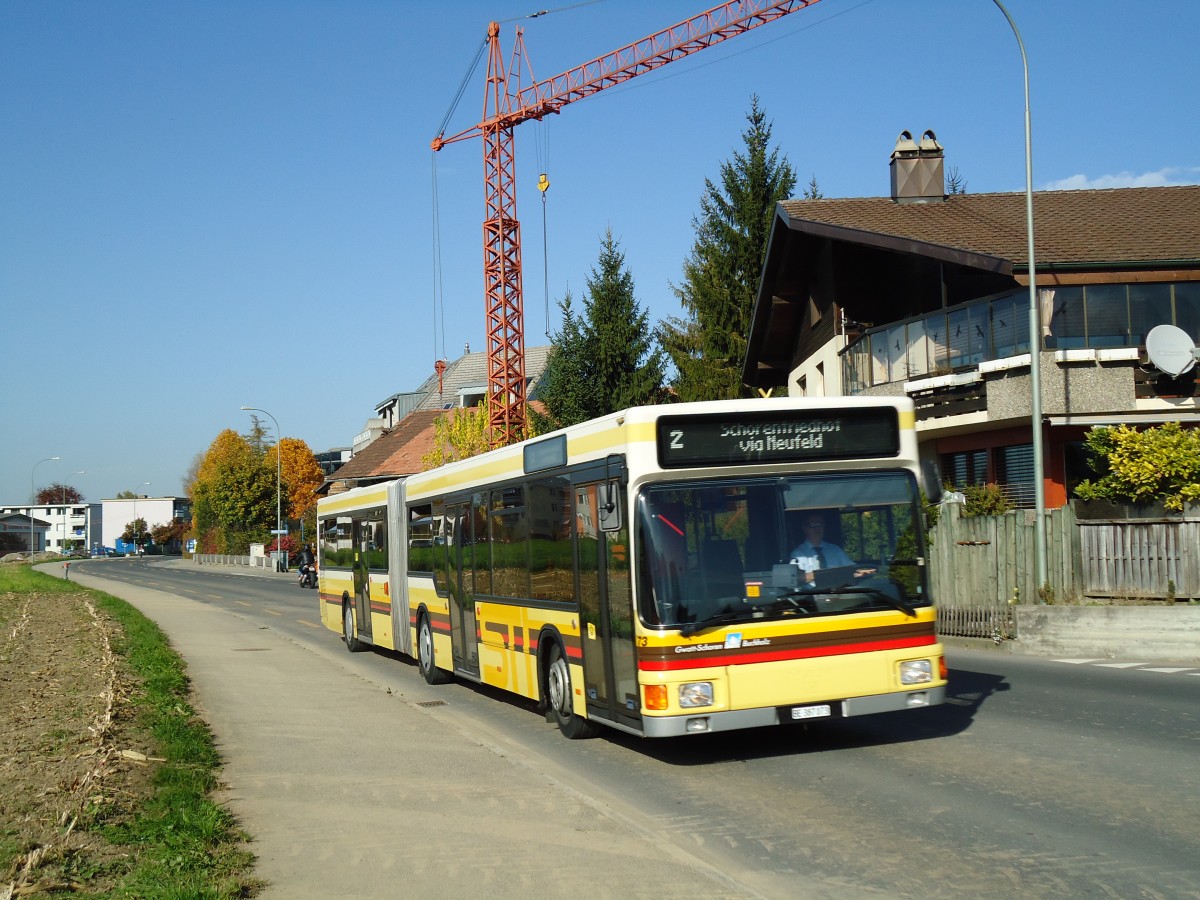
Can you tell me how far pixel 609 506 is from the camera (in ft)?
32.2

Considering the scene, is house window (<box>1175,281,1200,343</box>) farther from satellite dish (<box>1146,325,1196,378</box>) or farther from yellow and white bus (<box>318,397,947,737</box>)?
yellow and white bus (<box>318,397,947,737</box>)

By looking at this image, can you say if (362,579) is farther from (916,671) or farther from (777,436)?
(916,671)

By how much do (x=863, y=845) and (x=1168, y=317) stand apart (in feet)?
67.6

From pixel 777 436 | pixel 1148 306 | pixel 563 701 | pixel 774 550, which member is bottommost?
pixel 563 701

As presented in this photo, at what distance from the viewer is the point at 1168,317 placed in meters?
24.6

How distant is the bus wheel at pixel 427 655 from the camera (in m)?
16.4

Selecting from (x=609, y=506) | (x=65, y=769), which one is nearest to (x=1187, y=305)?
(x=609, y=506)

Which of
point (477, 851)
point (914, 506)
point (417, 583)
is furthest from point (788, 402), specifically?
point (417, 583)

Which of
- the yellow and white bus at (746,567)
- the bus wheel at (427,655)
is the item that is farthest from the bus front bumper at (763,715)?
the bus wheel at (427,655)

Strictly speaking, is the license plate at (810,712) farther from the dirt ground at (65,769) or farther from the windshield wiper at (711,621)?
the dirt ground at (65,769)

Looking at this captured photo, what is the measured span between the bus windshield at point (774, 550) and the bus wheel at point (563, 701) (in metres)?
2.31

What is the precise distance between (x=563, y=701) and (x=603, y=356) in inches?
1332

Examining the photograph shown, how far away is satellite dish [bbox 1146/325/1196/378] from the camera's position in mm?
23141

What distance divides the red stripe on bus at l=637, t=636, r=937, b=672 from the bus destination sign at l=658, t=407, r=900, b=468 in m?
1.43
